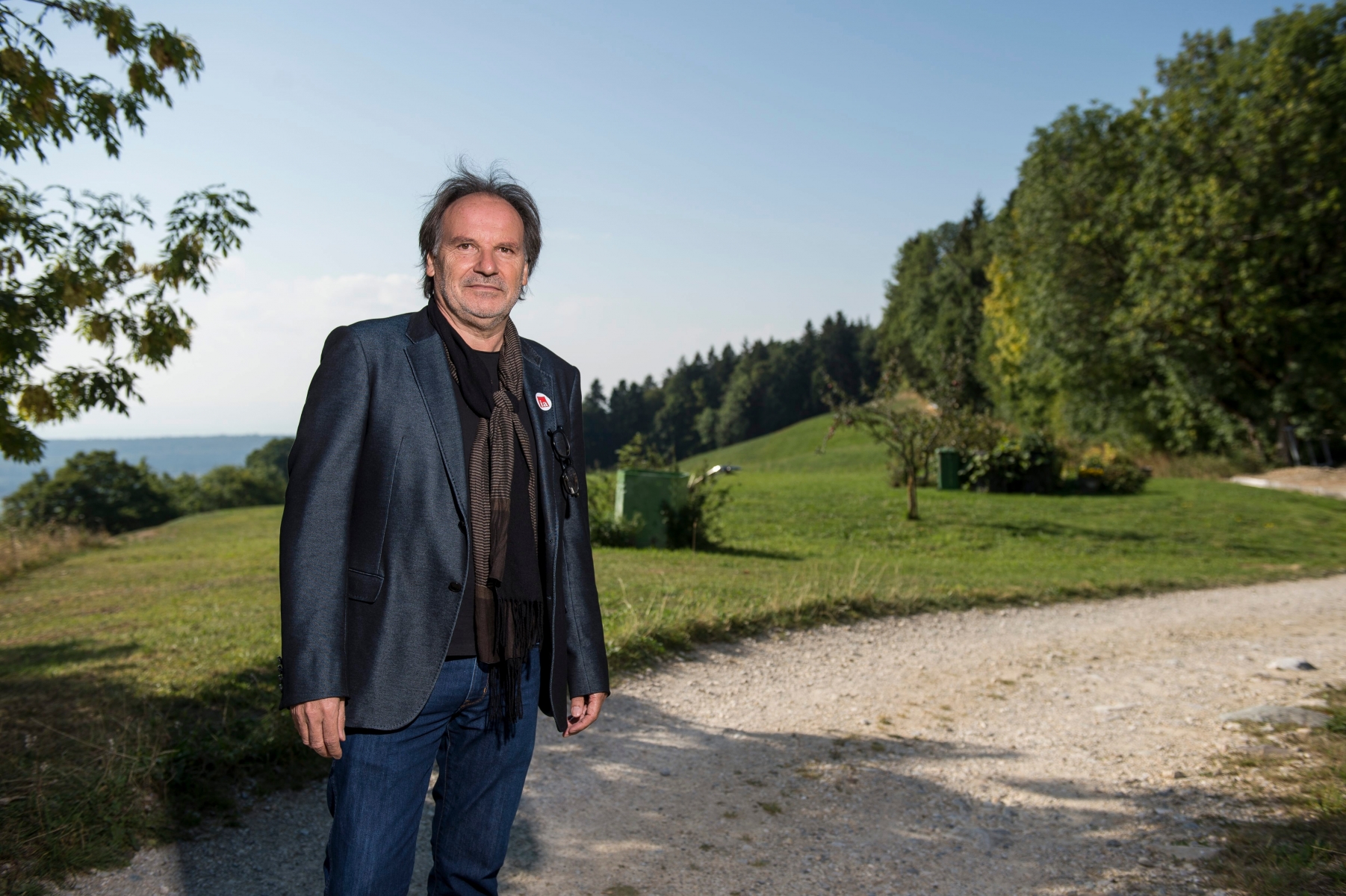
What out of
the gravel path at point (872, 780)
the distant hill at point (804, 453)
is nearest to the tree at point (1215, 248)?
the distant hill at point (804, 453)

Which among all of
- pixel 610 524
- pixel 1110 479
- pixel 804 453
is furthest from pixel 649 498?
pixel 804 453

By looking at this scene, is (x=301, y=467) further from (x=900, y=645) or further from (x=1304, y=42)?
(x=1304, y=42)

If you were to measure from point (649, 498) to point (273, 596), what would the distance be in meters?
5.93

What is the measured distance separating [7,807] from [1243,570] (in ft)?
48.3

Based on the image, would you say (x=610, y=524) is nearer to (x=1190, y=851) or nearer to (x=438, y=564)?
(x=1190, y=851)

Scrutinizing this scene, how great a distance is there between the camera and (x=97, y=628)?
27.1ft

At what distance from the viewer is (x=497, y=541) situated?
2172 millimetres

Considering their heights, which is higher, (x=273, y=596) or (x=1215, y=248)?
(x=1215, y=248)

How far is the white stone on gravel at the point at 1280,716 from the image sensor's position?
546cm

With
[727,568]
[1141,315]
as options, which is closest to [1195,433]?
[1141,315]

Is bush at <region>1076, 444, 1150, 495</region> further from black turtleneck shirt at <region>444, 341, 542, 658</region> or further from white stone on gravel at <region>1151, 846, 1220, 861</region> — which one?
black turtleneck shirt at <region>444, 341, 542, 658</region>

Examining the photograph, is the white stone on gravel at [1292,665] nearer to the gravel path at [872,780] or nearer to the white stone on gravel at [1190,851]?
the gravel path at [872,780]

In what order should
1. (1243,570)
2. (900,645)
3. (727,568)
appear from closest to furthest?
(900,645) < (727,568) < (1243,570)

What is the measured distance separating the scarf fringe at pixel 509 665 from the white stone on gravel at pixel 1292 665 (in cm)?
737
